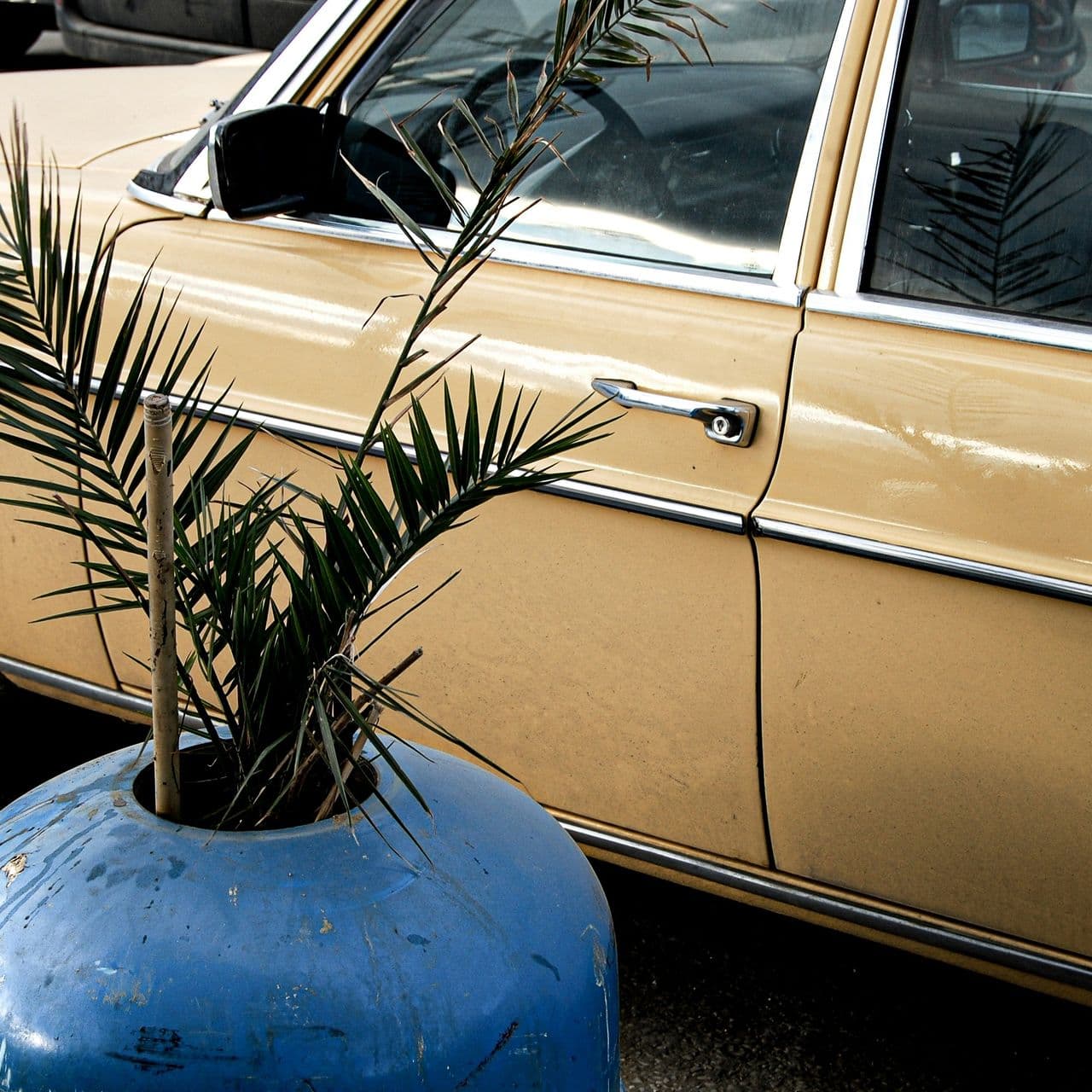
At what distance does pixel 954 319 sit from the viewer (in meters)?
1.86

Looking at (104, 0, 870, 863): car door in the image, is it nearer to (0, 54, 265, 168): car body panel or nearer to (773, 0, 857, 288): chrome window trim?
(773, 0, 857, 288): chrome window trim

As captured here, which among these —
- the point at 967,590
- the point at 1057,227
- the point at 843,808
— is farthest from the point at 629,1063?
the point at 1057,227

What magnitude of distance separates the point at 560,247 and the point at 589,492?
0.40 meters

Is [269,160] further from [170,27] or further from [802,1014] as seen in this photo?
[170,27]

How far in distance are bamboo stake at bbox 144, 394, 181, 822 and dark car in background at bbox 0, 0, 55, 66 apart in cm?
792

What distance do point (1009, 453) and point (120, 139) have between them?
1776 millimetres

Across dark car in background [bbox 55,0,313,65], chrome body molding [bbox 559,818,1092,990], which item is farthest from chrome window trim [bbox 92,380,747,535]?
dark car in background [bbox 55,0,313,65]

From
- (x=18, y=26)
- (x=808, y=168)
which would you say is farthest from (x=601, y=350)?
(x=18, y=26)

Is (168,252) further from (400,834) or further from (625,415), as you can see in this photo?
(400,834)

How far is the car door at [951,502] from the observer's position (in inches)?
69.9

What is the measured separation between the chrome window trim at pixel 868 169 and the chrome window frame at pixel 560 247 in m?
0.06

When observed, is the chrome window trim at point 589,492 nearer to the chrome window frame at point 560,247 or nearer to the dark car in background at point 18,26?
the chrome window frame at point 560,247

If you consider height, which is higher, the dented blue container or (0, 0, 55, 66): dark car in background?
(0, 0, 55, 66): dark car in background

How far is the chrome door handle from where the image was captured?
1875 millimetres
